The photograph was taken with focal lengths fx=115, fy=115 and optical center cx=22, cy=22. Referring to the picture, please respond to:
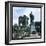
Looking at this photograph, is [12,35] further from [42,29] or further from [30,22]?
[42,29]

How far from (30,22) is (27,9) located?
203 millimetres

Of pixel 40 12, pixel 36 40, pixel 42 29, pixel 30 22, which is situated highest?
pixel 40 12

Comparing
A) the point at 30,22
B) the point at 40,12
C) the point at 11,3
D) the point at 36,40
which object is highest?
the point at 11,3

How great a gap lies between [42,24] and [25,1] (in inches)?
17.3

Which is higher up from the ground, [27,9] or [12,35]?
[27,9]

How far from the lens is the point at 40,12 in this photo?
69.9 inches

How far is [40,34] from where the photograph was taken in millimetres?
1774

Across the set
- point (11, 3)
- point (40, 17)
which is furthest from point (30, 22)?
point (11, 3)

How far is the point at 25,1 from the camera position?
175 cm
